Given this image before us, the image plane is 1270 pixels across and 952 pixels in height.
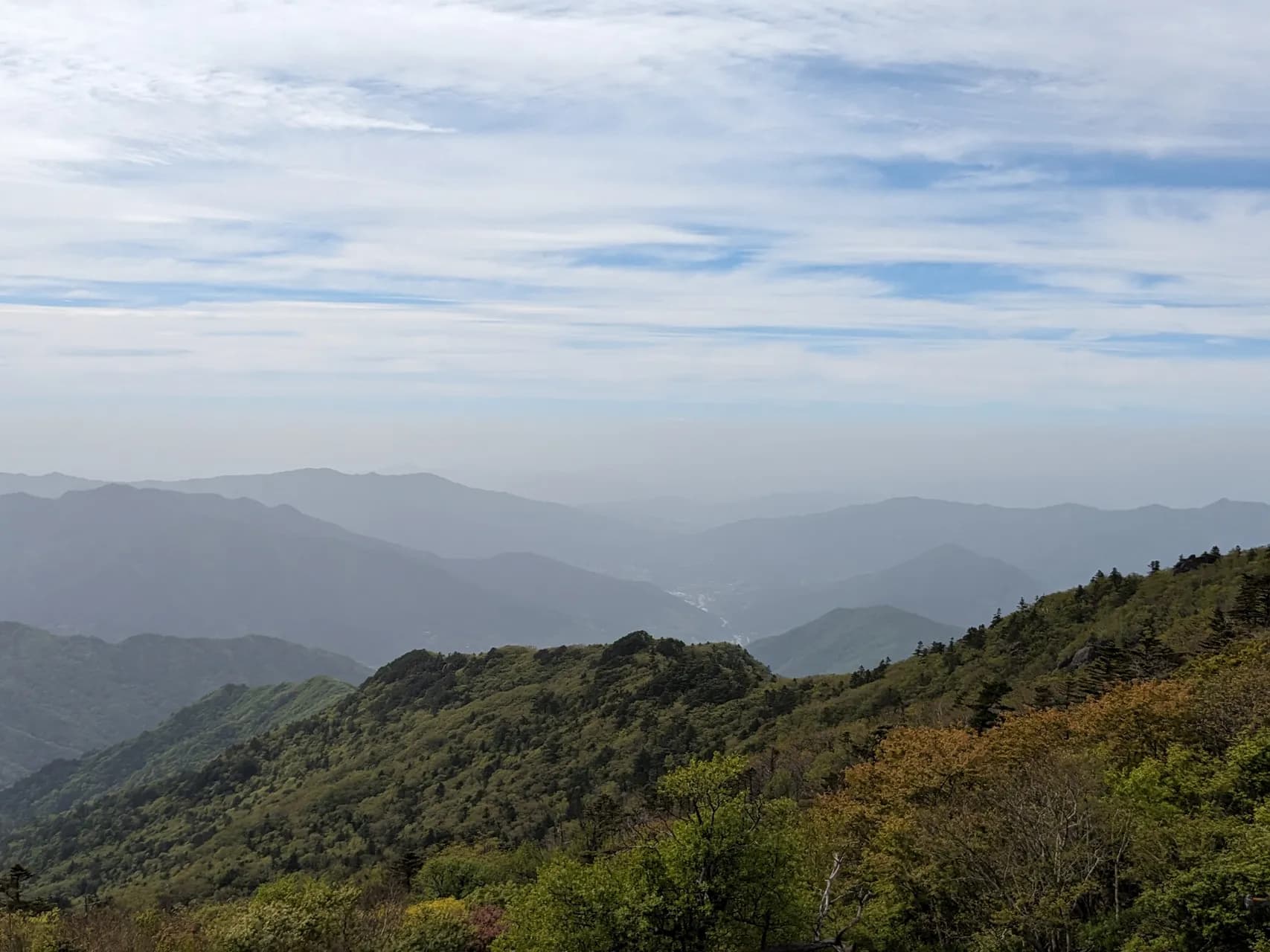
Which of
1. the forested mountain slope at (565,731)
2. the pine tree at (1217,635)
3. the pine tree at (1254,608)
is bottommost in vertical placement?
the forested mountain slope at (565,731)

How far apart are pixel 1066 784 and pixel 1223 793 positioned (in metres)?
5.71

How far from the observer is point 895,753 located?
48.3 m

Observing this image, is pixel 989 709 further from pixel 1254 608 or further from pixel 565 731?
pixel 565 731

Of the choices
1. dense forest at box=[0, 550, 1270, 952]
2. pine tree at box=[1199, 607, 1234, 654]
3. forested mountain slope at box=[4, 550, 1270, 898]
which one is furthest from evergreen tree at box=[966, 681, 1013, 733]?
pine tree at box=[1199, 607, 1234, 654]

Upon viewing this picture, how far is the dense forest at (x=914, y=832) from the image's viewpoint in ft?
100

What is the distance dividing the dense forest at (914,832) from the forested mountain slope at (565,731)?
29.9 inches

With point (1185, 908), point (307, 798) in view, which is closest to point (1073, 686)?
point (1185, 908)

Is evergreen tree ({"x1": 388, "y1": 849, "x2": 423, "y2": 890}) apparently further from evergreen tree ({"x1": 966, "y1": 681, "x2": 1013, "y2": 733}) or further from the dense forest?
evergreen tree ({"x1": 966, "y1": 681, "x2": 1013, "y2": 733})

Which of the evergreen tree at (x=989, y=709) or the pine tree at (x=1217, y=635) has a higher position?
the pine tree at (x=1217, y=635)

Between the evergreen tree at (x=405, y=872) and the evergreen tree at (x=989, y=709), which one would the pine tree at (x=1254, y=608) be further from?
the evergreen tree at (x=405, y=872)

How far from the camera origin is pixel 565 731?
137625mm

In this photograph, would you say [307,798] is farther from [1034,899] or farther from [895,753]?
[1034,899]

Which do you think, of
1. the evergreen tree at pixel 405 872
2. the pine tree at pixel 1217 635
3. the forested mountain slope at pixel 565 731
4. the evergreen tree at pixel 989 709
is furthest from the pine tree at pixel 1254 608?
the evergreen tree at pixel 405 872

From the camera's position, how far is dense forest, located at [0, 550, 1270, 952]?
100 feet
